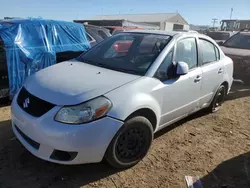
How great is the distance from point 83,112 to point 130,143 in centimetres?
79

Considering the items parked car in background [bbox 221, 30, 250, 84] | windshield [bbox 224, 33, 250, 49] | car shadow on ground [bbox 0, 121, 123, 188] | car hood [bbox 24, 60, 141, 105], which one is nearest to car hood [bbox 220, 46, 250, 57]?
parked car in background [bbox 221, 30, 250, 84]

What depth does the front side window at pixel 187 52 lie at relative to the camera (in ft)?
12.2

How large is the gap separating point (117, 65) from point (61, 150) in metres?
1.47

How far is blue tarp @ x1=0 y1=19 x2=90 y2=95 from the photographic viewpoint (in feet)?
15.8

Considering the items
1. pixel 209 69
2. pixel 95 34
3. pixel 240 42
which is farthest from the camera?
pixel 240 42

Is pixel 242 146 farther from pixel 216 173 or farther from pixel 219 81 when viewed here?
pixel 219 81

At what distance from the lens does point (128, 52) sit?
3.77 meters

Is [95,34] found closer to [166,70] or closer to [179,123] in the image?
[179,123]

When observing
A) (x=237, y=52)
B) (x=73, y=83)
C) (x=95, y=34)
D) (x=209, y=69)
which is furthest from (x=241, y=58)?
(x=73, y=83)

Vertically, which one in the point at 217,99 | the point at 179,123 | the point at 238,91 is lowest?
the point at 238,91

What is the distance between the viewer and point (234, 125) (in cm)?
474

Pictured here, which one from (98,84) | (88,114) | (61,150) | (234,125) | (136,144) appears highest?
(98,84)

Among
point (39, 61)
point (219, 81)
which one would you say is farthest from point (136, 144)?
point (39, 61)

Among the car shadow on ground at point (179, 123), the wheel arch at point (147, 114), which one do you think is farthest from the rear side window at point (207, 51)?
the wheel arch at point (147, 114)
